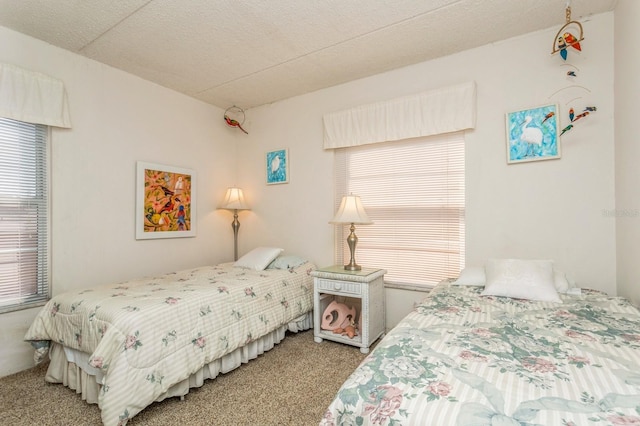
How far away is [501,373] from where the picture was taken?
95 centimetres

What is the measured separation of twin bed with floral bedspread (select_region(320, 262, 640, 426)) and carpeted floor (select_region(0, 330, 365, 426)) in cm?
→ 91

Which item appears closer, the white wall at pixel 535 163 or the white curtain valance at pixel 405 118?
the white wall at pixel 535 163

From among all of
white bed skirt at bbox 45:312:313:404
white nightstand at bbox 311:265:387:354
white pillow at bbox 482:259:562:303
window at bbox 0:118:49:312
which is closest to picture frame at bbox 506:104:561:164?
white pillow at bbox 482:259:562:303

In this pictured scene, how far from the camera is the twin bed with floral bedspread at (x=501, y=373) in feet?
2.54

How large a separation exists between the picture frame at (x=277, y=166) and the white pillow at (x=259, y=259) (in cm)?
83

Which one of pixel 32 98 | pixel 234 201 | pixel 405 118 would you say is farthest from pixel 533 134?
pixel 32 98

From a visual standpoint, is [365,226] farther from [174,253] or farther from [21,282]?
[21,282]

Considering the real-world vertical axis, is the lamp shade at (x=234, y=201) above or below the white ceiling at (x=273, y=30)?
below

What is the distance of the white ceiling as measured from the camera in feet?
6.51

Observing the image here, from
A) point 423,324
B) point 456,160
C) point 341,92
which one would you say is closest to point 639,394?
point 423,324

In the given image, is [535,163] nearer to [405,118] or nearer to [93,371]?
[405,118]

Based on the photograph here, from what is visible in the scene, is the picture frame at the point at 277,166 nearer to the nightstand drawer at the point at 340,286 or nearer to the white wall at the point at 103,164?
the white wall at the point at 103,164

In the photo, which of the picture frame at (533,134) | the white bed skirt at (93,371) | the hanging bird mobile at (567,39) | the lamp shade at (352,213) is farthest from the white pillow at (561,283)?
the white bed skirt at (93,371)

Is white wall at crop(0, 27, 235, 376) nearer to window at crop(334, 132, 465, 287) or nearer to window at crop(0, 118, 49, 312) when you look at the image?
window at crop(0, 118, 49, 312)
